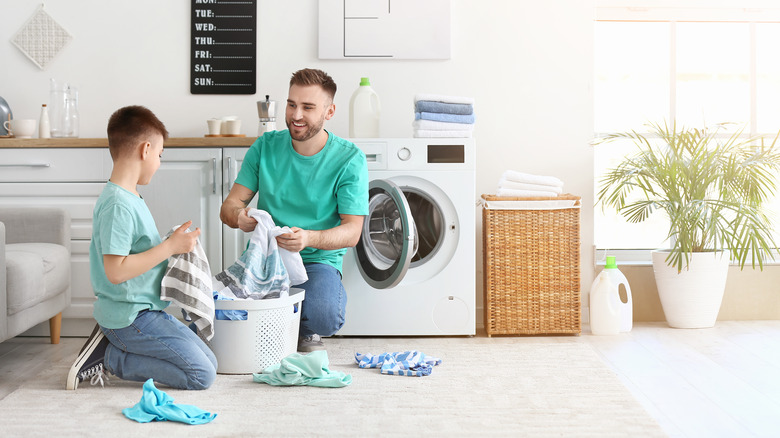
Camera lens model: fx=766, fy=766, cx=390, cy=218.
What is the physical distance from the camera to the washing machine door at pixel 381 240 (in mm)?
3035

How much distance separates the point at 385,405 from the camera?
2.24 metres

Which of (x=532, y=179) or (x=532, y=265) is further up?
(x=532, y=179)

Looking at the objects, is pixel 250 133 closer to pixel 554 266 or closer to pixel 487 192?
pixel 487 192

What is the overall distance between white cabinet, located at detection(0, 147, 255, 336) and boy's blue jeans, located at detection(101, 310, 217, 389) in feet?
2.94

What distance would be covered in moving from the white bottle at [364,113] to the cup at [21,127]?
1453mm

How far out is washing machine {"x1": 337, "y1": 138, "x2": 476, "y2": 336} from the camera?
323 centimetres

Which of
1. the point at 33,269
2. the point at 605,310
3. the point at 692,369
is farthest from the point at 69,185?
the point at 692,369

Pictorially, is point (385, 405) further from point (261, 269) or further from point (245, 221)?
point (245, 221)

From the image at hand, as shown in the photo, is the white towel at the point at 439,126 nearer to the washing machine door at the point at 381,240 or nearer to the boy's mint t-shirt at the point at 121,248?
the washing machine door at the point at 381,240

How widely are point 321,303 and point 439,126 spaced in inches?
37.5

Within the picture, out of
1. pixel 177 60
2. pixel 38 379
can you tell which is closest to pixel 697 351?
pixel 38 379

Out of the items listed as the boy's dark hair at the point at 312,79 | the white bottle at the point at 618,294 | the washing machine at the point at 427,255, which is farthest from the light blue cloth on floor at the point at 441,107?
the white bottle at the point at 618,294

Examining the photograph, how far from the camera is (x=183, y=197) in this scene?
10.8 ft

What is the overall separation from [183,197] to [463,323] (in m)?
1.32
